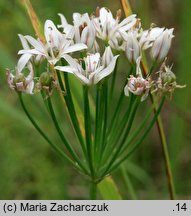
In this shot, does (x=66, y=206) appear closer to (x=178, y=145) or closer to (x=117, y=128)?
(x=117, y=128)

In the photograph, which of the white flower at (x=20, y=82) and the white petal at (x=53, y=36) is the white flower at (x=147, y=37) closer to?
the white petal at (x=53, y=36)

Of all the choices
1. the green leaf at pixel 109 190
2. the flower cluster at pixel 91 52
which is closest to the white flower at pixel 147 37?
the flower cluster at pixel 91 52

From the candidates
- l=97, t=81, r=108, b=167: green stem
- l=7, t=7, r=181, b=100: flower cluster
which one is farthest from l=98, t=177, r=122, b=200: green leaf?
l=7, t=7, r=181, b=100: flower cluster

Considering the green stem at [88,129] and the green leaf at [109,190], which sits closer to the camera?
the green stem at [88,129]

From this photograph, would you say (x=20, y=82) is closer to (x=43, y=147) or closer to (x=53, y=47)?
(x=53, y=47)

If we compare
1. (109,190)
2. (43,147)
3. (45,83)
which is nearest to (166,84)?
(45,83)

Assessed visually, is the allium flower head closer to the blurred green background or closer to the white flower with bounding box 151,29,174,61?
the white flower with bounding box 151,29,174,61

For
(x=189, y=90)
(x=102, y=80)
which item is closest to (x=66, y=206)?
(x=102, y=80)
